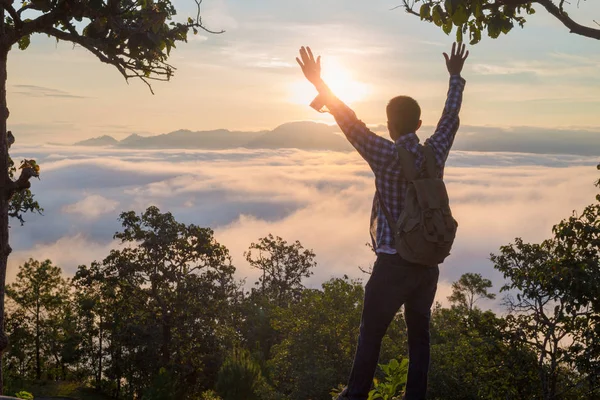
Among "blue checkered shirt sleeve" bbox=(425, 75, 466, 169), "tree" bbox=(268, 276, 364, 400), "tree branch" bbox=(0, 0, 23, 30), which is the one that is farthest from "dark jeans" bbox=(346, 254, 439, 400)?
"tree" bbox=(268, 276, 364, 400)

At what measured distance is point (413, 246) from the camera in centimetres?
459

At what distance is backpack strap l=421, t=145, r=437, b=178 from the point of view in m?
4.77

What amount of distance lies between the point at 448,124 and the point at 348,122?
0.89 metres

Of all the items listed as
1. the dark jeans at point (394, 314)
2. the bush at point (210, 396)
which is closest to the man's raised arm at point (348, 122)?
the dark jeans at point (394, 314)

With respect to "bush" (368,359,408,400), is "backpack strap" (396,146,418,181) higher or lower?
higher

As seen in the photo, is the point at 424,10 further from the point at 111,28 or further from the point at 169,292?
the point at 169,292

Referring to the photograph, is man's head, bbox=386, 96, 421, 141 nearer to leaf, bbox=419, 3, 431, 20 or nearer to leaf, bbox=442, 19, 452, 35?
leaf, bbox=442, 19, 452, 35

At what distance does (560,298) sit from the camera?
1816cm

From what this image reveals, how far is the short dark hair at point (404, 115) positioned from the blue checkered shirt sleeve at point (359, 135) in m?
0.23

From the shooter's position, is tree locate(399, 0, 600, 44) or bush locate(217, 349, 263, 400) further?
bush locate(217, 349, 263, 400)

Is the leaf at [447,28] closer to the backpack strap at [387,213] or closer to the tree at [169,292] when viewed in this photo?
the backpack strap at [387,213]

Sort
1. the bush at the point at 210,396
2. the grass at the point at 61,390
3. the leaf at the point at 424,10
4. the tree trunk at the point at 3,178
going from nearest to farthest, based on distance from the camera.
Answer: the leaf at the point at 424,10, the tree trunk at the point at 3,178, the bush at the point at 210,396, the grass at the point at 61,390

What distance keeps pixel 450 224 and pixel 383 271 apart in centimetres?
61

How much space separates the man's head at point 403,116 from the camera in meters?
4.89
